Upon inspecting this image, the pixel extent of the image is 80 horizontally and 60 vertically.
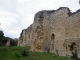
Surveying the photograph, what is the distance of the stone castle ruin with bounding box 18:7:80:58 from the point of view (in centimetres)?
1541

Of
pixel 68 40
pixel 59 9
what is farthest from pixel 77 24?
pixel 59 9

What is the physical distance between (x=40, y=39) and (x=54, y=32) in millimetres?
1926

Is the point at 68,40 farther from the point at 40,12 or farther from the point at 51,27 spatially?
the point at 40,12

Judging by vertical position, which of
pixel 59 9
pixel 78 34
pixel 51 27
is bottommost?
pixel 78 34

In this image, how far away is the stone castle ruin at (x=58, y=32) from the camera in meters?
15.4

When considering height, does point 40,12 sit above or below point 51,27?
above

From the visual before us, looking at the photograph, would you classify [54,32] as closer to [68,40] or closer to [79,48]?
[68,40]

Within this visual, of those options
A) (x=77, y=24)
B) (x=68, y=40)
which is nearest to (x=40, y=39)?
(x=68, y=40)

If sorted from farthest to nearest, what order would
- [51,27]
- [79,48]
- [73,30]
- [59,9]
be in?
[51,27], [59,9], [73,30], [79,48]

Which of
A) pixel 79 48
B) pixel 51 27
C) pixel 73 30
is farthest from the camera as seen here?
pixel 51 27

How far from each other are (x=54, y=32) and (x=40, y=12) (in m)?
3.15

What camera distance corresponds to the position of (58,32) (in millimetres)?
17859

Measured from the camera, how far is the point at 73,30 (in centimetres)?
1556

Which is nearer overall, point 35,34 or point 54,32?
point 54,32
